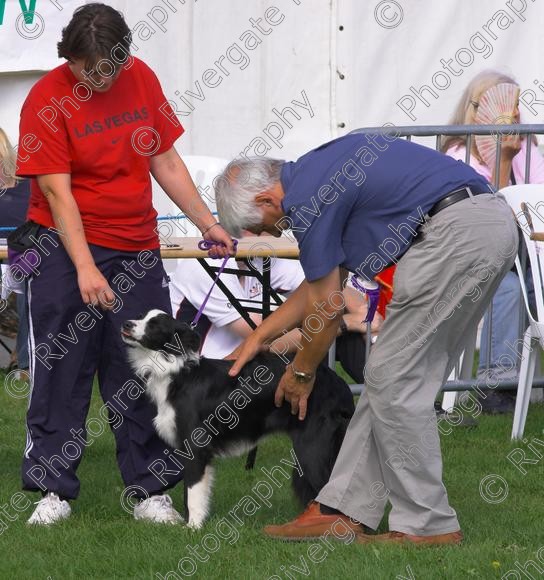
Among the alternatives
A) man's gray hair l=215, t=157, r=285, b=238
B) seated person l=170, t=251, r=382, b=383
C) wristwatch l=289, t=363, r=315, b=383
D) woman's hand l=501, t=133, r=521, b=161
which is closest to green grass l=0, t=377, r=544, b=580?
wristwatch l=289, t=363, r=315, b=383

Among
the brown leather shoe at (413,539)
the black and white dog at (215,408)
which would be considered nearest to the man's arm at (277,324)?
the black and white dog at (215,408)

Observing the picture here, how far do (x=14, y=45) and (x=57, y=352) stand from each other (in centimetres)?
399

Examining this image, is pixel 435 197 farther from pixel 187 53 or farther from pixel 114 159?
pixel 187 53

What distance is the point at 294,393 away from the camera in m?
4.18

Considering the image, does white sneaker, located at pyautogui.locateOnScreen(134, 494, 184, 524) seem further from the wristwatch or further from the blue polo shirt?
the blue polo shirt

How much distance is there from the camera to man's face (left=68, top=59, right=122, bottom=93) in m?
4.07

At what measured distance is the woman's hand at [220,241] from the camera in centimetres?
445

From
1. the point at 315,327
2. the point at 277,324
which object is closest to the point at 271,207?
the point at 315,327

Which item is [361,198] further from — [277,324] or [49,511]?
[49,511]

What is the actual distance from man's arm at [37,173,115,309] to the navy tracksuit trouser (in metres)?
0.15

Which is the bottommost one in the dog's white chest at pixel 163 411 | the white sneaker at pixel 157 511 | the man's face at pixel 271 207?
the white sneaker at pixel 157 511

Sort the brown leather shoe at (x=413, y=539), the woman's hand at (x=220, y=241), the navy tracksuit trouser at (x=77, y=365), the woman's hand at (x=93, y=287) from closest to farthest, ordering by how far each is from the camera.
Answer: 1. the brown leather shoe at (x=413, y=539)
2. the woman's hand at (x=93, y=287)
3. the navy tracksuit trouser at (x=77, y=365)
4. the woman's hand at (x=220, y=241)

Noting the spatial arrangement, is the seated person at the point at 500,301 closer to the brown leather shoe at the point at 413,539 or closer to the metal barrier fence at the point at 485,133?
the metal barrier fence at the point at 485,133

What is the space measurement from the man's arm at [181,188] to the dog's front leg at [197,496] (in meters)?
0.92
